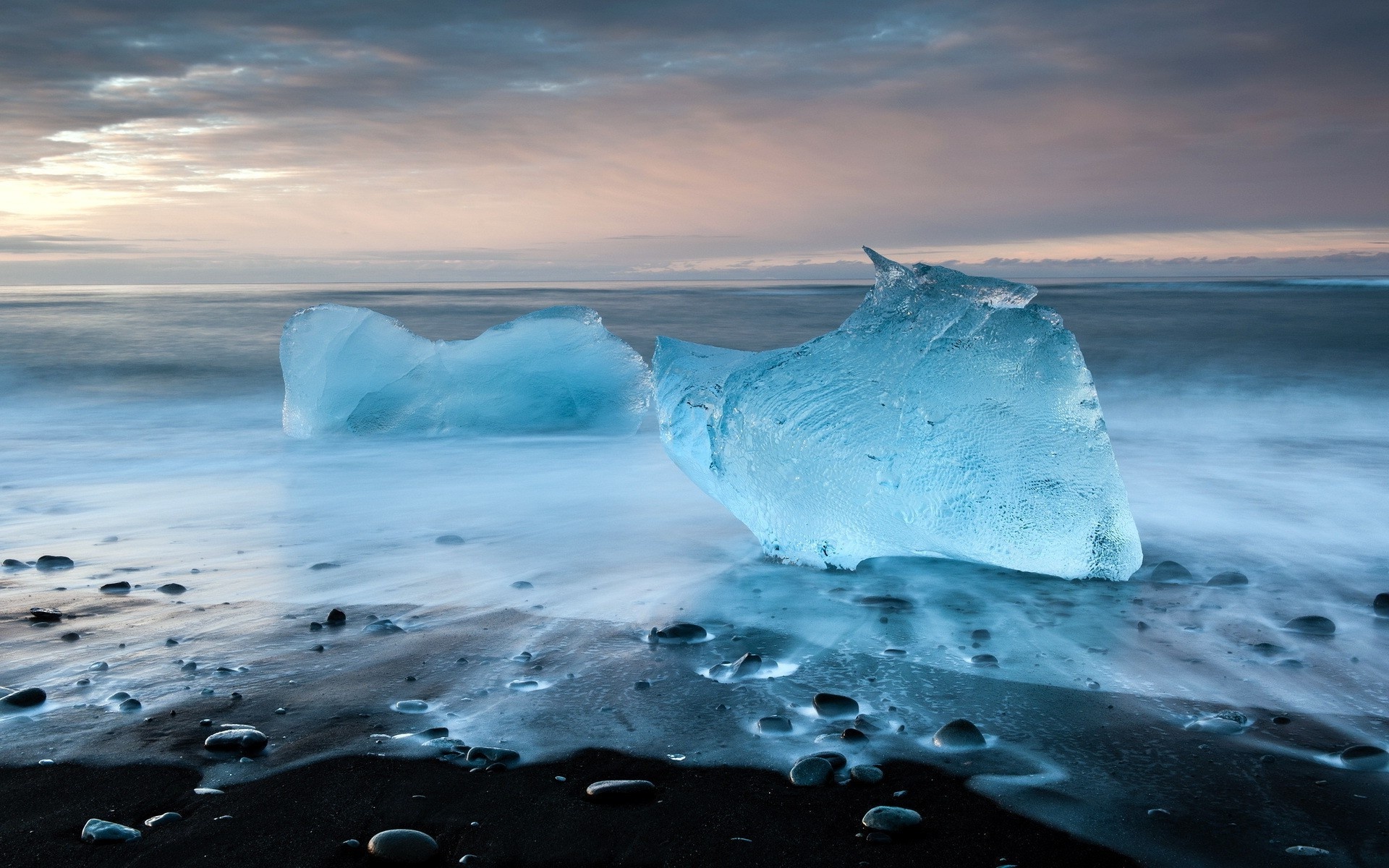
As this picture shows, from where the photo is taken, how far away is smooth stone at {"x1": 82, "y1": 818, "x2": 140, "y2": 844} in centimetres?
193

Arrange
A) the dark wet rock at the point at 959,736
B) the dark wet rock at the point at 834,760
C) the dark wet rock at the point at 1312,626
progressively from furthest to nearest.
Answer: the dark wet rock at the point at 1312,626, the dark wet rock at the point at 959,736, the dark wet rock at the point at 834,760

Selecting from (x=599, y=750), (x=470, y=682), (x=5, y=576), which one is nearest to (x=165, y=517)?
(x=5, y=576)

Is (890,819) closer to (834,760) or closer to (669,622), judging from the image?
(834,760)

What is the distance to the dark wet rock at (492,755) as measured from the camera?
2.23 m

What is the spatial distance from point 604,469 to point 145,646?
136 inches

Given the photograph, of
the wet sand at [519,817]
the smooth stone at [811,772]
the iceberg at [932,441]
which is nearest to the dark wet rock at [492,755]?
the wet sand at [519,817]

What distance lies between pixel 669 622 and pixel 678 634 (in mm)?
181

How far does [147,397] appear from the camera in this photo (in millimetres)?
10648

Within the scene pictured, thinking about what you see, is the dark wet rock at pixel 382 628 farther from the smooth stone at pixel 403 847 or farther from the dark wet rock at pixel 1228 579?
the dark wet rock at pixel 1228 579

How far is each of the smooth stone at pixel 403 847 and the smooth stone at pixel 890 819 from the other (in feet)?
2.78

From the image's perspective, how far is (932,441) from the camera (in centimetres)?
366

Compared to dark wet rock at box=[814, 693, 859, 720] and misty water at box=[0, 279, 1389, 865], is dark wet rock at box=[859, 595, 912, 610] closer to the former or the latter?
misty water at box=[0, 279, 1389, 865]

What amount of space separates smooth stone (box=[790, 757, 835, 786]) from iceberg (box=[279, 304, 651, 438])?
524 cm

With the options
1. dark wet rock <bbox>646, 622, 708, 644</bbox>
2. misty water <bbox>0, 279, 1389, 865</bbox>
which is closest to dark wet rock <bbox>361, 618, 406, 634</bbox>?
misty water <bbox>0, 279, 1389, 865</bbox>
